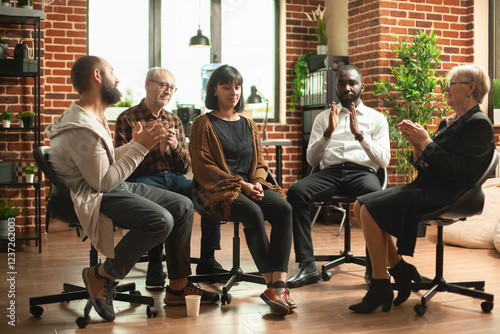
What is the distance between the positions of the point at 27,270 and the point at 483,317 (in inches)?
104

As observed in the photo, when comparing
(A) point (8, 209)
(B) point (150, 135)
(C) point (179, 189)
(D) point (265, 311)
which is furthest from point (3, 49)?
(D) point (265, 311)

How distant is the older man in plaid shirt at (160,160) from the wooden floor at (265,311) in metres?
0.17

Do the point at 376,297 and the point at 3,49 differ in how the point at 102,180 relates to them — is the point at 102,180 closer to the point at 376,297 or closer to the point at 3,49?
the point at 376,297

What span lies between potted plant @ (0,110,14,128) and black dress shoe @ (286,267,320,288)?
104 inches

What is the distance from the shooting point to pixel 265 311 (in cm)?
279

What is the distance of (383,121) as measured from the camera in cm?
366

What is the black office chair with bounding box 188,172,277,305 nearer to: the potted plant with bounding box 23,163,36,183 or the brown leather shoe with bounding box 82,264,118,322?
the brown leather shoe with bounding box 82,264,118,322

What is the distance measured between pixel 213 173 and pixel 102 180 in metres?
0.64

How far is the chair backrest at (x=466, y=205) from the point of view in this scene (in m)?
2.71

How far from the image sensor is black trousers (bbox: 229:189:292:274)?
280 centimetres

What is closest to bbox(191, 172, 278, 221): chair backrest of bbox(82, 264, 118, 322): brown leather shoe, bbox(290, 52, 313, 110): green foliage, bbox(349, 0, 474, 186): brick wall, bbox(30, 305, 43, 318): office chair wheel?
bbox(82, 264, 118, 322): brown leather shoe

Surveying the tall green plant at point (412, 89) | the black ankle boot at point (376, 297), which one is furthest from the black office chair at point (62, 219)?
the tall green plant at point (412, 89)

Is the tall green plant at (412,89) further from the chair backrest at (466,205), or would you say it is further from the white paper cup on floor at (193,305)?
the white paper cup on floor at (193,305)

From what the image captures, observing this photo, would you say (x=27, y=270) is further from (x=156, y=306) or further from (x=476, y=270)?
(x=476, y=270)
